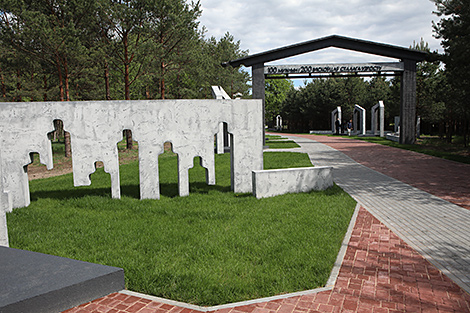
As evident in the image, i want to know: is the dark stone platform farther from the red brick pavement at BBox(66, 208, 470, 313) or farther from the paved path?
the paved path

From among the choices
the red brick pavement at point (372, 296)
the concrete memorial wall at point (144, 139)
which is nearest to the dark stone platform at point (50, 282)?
the red brick pavement at point (372, 296)

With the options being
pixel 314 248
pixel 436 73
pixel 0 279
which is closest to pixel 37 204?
pixel 0 279

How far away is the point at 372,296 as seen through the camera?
390 cm

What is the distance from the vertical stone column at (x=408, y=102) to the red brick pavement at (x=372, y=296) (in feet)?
67.3

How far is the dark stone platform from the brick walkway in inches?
5.3

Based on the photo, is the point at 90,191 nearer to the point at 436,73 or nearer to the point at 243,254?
the point at 243,254

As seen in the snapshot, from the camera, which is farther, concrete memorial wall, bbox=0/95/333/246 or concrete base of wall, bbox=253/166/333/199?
concrete base of wall, bbox=253/166/333/199

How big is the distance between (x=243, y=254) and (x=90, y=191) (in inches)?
245

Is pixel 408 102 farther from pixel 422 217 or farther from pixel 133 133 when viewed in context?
pixel 133 133

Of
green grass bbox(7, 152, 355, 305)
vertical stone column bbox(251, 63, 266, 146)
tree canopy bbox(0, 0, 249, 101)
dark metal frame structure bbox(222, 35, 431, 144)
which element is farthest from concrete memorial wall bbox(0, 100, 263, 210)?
dark metal frame structure bbox(222, 35, 431, 144)

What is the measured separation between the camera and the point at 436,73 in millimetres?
33281

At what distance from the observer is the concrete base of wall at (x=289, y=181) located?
27.7 feet

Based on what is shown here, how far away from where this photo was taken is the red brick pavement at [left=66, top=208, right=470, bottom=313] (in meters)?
3.68

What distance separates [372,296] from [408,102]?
2214 centimetres
